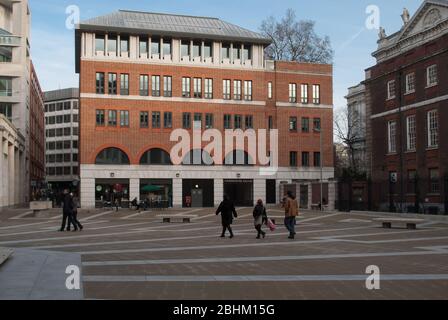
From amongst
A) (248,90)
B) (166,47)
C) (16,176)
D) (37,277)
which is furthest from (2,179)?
(37,277)

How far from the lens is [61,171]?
122000 mm

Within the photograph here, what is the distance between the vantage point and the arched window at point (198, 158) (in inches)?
2296

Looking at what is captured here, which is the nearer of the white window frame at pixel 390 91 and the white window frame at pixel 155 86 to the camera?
the white window frame at pixel 390 91

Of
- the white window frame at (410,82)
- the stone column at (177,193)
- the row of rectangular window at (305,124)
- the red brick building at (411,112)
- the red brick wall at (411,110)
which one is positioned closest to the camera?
the red brick building at (411,112)

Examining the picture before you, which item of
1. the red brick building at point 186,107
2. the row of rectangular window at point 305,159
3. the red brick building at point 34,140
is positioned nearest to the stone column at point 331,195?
the red brick building at point 186,107

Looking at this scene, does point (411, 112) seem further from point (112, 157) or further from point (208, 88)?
point (112, 157)

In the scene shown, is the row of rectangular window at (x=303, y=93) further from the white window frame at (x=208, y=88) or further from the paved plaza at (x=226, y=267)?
the paved plaza at (x=226, y=267)

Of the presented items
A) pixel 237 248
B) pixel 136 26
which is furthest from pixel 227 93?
pixel 237 248

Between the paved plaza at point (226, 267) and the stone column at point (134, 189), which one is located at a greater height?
the stone column at point (134, 189)

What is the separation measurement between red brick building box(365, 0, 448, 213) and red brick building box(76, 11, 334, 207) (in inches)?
347

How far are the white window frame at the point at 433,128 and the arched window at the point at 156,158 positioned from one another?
2538cm

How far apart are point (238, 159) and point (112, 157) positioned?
1307 cm

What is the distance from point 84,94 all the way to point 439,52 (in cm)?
3275

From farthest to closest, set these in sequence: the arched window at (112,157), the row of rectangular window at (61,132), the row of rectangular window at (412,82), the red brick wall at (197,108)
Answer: the row of rectangular window at (61,132)
the arched window at (112,157)
the red brick wall at (197,108)
the row of rectangular window at (412,82)
